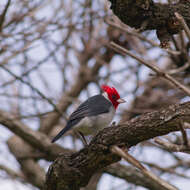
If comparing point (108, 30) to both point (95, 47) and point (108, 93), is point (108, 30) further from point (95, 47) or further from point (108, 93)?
point (108, 93)

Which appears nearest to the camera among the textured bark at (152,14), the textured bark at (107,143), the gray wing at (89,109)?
the textured bark at (107,143)

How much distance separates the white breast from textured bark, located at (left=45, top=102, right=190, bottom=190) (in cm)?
124

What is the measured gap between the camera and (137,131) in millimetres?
2713

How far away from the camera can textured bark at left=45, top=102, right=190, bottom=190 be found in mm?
2547

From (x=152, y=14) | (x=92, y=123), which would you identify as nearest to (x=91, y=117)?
(x=92, y=123)

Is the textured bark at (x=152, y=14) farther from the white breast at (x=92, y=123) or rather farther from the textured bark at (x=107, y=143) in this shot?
the white breast at (x=92, y=123)

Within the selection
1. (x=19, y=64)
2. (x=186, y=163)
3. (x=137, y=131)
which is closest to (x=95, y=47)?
(x=19, y=64)

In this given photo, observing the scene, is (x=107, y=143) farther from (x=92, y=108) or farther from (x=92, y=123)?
(x=92, y=108)

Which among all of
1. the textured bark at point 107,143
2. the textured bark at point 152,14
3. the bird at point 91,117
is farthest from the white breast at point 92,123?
the textured bark at point 152,14

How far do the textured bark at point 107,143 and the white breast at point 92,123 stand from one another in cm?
124

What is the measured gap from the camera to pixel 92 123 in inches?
187

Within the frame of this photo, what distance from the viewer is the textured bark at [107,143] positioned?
2.55 m

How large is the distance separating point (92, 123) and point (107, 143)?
1886mm

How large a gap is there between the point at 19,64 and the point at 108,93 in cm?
179
